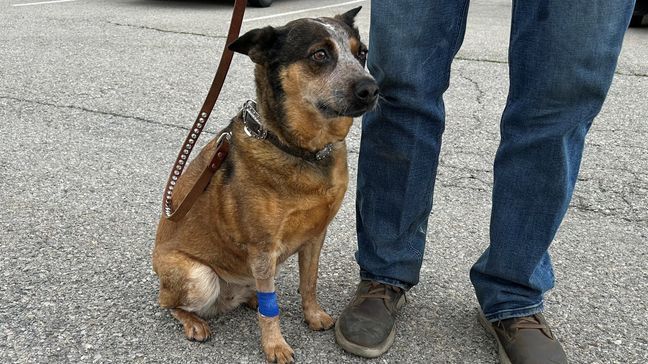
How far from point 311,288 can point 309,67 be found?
0.88 m

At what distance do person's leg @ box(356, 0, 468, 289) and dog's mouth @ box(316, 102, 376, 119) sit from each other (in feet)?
0.44

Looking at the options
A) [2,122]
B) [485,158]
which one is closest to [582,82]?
[485,158]

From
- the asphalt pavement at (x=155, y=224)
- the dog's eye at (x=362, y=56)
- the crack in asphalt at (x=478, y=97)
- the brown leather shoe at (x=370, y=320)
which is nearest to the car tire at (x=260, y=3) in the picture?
the asphalt pavement at (x=155, y=224)

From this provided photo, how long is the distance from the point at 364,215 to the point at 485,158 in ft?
6.60

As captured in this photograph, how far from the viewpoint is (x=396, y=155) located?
2295 mm

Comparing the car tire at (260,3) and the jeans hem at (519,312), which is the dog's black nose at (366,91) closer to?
the jeans hem at (519,312)

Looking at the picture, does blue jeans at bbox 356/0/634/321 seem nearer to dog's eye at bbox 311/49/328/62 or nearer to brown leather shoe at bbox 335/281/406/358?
brown leather shoe at bbox 335/281/406/358

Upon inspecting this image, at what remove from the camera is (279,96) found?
220cm

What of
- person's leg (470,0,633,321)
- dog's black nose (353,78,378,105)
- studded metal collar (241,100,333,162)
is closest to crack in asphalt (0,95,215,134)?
studded metal collar (241,100,333,162)

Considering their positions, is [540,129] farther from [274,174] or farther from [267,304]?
[267,304]

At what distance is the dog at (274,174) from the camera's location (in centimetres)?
217

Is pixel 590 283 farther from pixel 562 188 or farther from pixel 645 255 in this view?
pixel 562 188

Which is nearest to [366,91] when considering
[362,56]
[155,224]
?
[362,56]

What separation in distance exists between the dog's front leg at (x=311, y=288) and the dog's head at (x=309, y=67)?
598 millimetres
